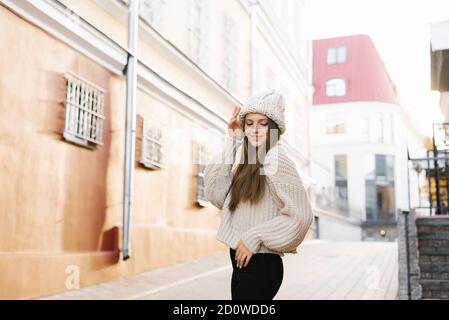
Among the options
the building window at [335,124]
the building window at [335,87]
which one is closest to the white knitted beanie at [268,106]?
the building window at [335,124]

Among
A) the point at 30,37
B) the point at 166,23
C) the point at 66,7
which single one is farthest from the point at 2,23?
the point at 166,23

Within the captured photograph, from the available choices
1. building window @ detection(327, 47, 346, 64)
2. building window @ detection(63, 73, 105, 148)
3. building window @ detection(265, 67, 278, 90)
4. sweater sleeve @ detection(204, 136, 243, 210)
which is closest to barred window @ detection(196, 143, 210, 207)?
building window @ detection(63, 73, 105, 148)

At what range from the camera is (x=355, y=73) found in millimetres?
30562

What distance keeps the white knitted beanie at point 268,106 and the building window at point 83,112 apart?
519 cm

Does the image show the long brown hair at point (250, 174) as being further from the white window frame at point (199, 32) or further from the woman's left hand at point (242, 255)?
the white window frame at point (199, 32)

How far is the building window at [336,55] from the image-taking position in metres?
30.3

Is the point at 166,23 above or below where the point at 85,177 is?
above

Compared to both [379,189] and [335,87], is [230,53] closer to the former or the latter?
[379,189]

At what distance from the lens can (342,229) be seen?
2589cm

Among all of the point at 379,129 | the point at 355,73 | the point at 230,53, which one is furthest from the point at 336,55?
the point at 230,53

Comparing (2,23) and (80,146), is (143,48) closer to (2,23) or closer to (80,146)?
(80,146)

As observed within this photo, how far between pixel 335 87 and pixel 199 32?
21.0 metres

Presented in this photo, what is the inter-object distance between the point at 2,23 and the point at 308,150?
656 inches
